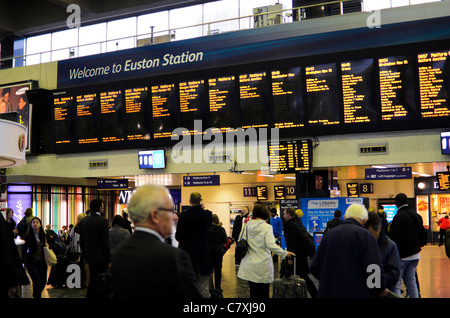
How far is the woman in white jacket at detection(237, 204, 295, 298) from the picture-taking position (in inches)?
282

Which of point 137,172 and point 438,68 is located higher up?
point 438,68

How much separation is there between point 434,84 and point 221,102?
5.72 meters

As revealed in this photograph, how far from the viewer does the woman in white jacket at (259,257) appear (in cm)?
716

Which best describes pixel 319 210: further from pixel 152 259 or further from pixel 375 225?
pixel 152 259

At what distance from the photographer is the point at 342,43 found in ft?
48.9

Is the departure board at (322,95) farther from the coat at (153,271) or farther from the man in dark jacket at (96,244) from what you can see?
the coat at (153,271)

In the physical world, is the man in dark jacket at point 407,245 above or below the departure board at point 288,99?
below

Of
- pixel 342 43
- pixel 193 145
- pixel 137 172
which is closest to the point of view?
pixel 342 43

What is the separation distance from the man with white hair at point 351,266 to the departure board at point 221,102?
35.9 ft

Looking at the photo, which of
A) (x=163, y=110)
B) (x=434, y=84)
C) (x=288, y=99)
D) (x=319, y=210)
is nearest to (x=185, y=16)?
(x=163, y=110)

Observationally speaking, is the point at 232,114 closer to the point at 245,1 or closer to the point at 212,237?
the point at 212,237

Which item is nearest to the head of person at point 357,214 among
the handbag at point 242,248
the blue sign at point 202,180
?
the handbag at point 242,248
